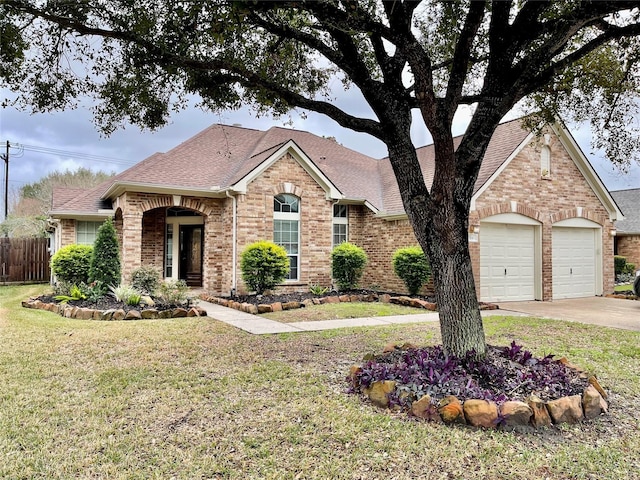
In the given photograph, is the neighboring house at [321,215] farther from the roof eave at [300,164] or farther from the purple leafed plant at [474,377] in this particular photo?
the purple leafed plant at [474,377]

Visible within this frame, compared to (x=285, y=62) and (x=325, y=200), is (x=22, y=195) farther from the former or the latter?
(x=285, y=62)

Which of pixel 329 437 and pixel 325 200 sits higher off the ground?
pixel 325 200

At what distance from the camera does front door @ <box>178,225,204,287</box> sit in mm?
16438

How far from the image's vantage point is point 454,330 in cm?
520

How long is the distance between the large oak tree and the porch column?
6166 millimetres

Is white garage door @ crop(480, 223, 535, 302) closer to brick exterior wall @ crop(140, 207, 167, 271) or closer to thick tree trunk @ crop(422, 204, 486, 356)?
thick tree trunk @ crop(422, 204, 486, 356)

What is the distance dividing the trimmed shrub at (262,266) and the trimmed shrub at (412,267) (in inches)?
139

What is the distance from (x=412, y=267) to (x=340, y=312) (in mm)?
3373

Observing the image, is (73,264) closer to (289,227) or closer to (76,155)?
(289,227)

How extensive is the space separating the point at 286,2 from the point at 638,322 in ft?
33.4

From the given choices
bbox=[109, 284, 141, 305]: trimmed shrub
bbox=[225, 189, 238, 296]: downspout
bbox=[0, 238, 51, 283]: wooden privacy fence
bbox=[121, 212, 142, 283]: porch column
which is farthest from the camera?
bbox=[0, 238, 51, 283]: wooden privacy fence

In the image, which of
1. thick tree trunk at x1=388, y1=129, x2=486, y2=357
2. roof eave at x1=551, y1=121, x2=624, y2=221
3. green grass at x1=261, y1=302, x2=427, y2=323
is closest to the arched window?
roof eave at x1=551, y1=121, x2=624, y2=221

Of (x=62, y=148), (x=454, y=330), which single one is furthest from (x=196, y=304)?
(x=62, y=148)

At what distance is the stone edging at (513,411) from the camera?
4051 mm
